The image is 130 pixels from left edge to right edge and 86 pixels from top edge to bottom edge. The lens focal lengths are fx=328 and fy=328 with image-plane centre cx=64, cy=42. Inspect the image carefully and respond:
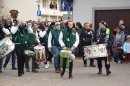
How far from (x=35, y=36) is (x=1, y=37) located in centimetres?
130

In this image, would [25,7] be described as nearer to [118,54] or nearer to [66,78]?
[118,54]

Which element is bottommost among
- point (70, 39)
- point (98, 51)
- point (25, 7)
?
point (98, 51)

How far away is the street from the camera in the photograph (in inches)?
400

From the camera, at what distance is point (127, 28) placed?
17203 millimetres

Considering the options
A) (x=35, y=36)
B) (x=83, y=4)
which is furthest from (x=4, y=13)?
(x=35, y=36)

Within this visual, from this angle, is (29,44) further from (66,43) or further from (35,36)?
(66,43)

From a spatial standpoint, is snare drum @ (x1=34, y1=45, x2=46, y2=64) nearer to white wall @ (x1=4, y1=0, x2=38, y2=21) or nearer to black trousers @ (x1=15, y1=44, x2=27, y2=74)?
black trousers @ (x1=15, y1=44, x2=27, y2=74)

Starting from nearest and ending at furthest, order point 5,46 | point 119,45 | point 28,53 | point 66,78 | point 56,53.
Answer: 1. point 5,46
2. point 66,78
3. point 28,53
4. point 56,53
5. point 119,45

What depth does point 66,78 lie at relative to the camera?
11047 mm

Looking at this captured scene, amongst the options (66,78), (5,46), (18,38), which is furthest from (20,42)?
(66,78)

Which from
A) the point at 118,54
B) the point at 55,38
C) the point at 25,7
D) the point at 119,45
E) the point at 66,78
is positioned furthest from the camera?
the point at 25,7

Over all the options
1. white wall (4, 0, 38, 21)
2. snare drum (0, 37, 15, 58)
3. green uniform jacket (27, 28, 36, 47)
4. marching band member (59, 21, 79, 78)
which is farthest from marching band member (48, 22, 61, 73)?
white wall (4, 0, 38, 21)

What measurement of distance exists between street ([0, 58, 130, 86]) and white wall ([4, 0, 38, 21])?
35.4 m

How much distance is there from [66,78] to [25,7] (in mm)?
38488
